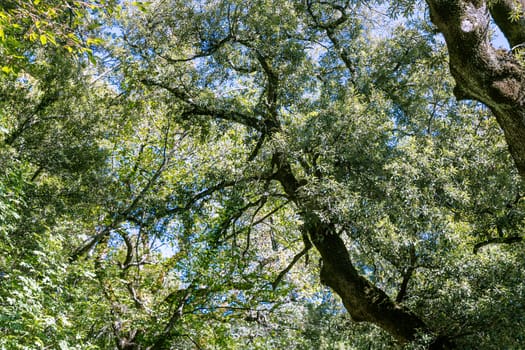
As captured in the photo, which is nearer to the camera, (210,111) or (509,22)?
(509,22)

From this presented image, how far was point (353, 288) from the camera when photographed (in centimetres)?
603

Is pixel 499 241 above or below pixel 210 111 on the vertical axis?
below

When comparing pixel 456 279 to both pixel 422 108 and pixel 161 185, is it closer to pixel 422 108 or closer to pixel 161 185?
pixel 422 108

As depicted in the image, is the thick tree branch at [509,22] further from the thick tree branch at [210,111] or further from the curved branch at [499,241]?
the curved branch at [499,241]

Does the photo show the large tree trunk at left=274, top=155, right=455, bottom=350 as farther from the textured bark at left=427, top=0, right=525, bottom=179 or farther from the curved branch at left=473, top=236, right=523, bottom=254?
the textured bark at left=427, top=0, right=525, bottom=179

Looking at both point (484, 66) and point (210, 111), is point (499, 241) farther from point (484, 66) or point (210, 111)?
point (210, 111)

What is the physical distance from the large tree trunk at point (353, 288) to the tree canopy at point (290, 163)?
0.9 inches

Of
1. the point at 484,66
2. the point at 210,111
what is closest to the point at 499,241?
the point at 484,66

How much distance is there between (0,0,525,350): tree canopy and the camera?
4957 mm

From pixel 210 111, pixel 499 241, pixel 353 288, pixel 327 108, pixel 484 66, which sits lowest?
pixel 484 66

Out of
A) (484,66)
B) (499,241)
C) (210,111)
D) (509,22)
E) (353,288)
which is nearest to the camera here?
(484,66)

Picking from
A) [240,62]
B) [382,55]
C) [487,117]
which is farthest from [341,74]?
[487,117]

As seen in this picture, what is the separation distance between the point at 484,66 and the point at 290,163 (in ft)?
11.8

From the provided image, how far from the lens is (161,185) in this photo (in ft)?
32.3
